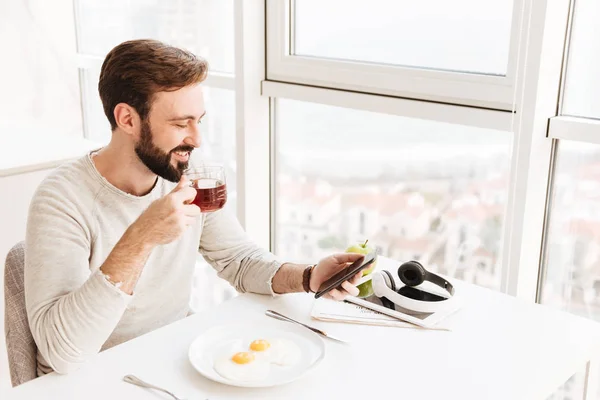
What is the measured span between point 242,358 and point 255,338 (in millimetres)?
106

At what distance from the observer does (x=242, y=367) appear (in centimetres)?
122

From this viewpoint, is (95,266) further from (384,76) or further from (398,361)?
(384,76)

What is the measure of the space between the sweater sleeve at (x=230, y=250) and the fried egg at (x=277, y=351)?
36cm

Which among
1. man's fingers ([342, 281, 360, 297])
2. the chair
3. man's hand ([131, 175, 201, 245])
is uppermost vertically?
man's hand ([131, 175, 201, 245])

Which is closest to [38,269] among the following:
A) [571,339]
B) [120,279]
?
[120,279]

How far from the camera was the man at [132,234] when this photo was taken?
130 centimetres

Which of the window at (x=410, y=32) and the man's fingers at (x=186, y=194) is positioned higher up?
the window at (x=410, y=32)

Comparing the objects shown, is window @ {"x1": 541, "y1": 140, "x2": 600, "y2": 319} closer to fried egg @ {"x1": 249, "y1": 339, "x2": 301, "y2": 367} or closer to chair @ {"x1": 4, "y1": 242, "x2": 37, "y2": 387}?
fried egg @ {"x1": 249, "y1": 339, "x2": 301, "y2": 367}

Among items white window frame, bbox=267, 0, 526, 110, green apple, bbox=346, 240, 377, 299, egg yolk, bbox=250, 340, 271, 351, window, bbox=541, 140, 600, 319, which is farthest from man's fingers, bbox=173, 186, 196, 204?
window, bbox=541, 140, 600, 319

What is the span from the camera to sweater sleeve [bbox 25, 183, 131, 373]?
4.16 feet

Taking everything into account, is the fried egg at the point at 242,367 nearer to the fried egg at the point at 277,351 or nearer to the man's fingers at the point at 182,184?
the fried egg at the point at 277,351

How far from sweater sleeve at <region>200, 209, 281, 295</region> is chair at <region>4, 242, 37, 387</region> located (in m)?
0.46

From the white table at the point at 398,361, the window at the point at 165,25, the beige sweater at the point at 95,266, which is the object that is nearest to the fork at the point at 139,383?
the white table at the point at 398,361

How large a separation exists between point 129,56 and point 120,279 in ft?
1.73
